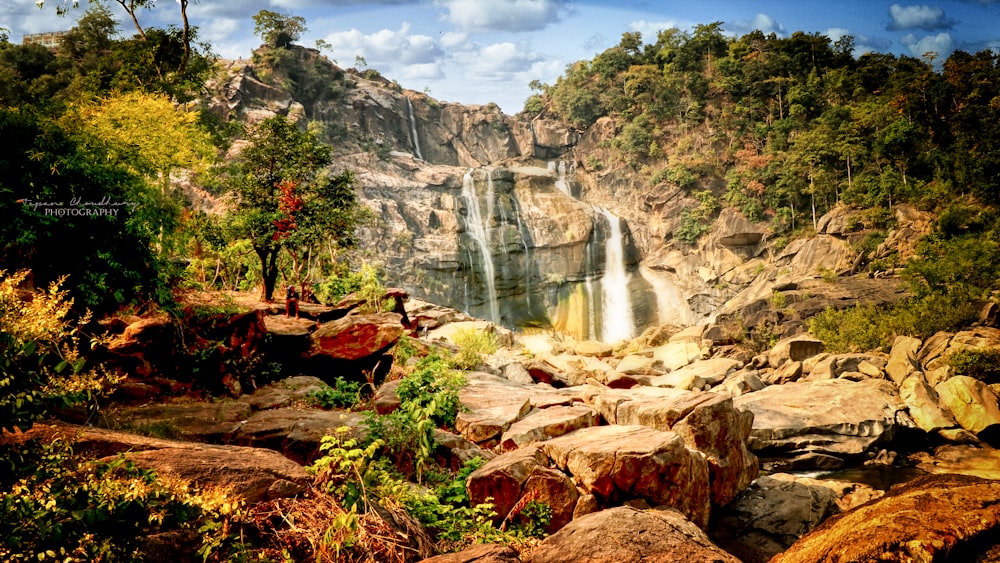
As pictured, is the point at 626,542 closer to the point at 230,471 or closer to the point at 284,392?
the point at 230,471

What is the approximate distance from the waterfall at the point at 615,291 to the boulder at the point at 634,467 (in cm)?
2986

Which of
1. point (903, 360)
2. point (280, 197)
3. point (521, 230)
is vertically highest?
point (280, 197)

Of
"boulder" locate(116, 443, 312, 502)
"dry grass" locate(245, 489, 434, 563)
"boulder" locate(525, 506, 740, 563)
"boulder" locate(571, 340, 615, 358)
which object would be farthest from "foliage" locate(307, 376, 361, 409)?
"boulder" locate(571, 340, 615, 358)

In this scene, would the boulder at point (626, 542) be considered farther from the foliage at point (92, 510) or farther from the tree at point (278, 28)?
the tree at point (278, 28)

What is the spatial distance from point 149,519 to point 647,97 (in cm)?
4520

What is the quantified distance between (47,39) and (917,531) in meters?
46.9

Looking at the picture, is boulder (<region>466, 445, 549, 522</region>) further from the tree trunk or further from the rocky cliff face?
the rocky cliff face

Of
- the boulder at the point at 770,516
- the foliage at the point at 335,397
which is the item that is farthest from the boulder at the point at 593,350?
the foliage at the point at 335,397

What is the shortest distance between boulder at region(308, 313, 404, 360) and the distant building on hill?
3364 cm

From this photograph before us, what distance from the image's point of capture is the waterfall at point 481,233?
127 feet

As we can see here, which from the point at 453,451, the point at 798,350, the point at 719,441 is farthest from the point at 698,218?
the point at 453,451

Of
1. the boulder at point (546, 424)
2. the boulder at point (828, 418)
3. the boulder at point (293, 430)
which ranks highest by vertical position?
the boulder at point (293, 430)

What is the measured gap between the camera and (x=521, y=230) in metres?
40.0

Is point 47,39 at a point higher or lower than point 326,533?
higher
